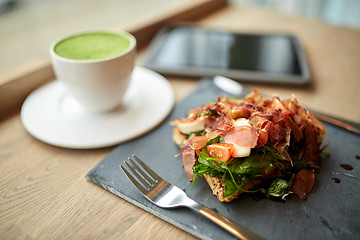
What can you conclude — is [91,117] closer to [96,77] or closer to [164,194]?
[96,77]

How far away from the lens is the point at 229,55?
1.25 meters

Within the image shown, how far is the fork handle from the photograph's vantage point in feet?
1.89

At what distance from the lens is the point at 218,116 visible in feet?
2.51

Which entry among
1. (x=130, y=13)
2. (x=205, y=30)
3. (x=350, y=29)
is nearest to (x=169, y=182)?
(x=205, y=30)

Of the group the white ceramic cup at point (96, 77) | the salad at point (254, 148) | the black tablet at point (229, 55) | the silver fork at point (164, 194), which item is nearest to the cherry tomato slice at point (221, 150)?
the salad at point (254, 148)

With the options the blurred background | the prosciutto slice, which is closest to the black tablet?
the prosciutto slice

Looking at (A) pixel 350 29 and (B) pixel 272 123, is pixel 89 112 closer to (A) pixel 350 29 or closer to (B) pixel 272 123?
(B) pixel 272 123

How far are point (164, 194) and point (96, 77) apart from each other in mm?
375

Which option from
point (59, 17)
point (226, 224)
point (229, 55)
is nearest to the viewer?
point (226, 224)

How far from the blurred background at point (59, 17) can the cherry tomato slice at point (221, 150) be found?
1.82 metres

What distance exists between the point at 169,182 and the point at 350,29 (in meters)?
1.36

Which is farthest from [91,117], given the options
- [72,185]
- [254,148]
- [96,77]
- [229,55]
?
[229,55]

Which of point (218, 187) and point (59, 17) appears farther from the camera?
point (59, 17)

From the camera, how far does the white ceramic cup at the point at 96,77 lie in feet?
2.73
